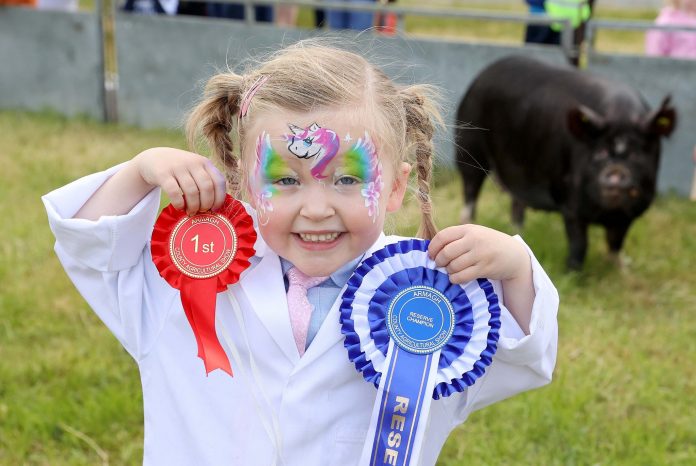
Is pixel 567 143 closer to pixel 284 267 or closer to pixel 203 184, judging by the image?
pixel 284 267

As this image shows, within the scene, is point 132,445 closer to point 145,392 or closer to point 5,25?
point 145,392

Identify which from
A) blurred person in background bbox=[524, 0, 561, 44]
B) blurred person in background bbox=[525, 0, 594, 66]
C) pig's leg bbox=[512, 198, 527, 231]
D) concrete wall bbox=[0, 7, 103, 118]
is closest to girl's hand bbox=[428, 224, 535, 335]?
pig's leg bbox=[512, 198, 527, 231]

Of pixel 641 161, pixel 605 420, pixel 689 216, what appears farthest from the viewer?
pixel 689 216

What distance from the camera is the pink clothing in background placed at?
6461mm

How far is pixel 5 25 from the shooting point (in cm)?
816

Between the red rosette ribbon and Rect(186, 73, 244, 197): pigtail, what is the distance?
183 millimetres

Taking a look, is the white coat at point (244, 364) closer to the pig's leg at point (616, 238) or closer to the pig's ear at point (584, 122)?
the pig's ear at point (584, 122)

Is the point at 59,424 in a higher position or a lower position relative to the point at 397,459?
lower

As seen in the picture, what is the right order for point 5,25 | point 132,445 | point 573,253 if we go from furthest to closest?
point 5,25
point 573,253
point 132,445

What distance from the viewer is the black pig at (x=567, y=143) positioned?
4.36 meters

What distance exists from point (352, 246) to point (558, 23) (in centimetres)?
485

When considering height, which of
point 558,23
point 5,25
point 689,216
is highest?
point 558,23

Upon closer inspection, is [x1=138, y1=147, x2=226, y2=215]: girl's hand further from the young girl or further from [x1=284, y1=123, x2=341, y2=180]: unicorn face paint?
[x1=284, y1=123, x2=341, y2=180]: unicorn face paint

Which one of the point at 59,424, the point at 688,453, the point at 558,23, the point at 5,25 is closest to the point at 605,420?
the point at 688,453
